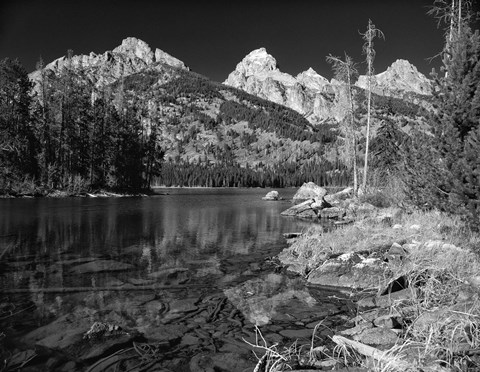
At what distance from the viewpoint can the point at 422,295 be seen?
8000 millimetres

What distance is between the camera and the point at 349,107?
36.3 metres

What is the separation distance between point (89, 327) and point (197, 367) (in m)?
2.66

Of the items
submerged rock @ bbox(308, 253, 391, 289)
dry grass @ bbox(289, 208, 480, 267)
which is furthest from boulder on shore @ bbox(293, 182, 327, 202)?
submerged rock @ bbox(308, 253, 391, 289)

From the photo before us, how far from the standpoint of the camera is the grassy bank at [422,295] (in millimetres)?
4484

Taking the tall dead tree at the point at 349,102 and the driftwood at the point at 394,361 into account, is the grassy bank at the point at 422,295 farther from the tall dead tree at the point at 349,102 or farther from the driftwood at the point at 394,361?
the tall dead tree at the point at 349,102

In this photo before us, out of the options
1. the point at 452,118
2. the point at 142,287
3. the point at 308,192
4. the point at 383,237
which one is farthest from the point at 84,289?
the point at 308,192

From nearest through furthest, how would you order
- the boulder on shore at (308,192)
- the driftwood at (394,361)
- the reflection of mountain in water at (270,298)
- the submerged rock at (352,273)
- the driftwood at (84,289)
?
the driftwood at (394,361)
the reflection of mountain in water at (270,298)
the driftwood at (84,289)
the submerged rock at (352,273)
the boulder on shore at (308,192)

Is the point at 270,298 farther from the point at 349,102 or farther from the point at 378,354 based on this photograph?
the point at 349,102

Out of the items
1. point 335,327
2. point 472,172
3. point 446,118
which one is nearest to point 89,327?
point 335,327

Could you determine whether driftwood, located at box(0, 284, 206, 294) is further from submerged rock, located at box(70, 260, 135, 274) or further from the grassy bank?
the grassy bank

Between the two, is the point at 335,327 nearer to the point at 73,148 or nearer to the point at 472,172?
the point at 472,172

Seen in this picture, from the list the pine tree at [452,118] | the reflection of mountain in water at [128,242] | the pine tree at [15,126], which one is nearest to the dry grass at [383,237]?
the pine tree at [452,118]

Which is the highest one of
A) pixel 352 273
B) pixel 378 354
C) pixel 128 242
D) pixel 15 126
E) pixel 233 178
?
pixel 15 126

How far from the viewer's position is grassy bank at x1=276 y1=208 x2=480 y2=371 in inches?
177
